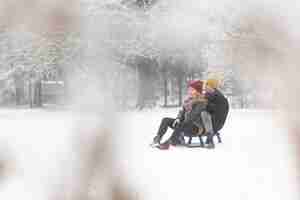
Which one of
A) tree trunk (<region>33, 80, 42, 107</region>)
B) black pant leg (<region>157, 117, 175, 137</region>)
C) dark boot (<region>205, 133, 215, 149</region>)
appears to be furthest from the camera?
dark boot (<region>205, 133, 215, 149</region>)

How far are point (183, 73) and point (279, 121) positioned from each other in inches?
3.1

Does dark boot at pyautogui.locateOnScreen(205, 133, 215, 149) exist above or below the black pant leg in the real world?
below

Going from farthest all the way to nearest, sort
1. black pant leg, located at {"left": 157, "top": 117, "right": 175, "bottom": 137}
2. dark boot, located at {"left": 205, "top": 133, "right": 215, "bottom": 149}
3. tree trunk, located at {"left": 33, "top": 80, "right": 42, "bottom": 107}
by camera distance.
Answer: dark boot, located at {"left": 205, "top": 133, "right": 215, "bottom": 149} < black pant leg, located at {"left": 157, "top": 117, "right": 175, "bottom": 137} < tree trunk, located at {"left": 33, "top": 80, "right": 42, "bottom": 107}

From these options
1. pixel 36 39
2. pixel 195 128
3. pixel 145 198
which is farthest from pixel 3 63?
pixel 195 128

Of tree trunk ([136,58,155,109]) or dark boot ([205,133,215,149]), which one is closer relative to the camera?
tree trunk ([136,58,155,109])

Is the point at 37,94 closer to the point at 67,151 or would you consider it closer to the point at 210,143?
the point at 67,151

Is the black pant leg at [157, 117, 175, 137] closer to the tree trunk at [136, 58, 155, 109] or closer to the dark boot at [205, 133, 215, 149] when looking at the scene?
the tree trunk at [136, 58, 155, 109]

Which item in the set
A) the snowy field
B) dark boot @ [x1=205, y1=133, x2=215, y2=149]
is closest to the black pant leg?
the snowy field

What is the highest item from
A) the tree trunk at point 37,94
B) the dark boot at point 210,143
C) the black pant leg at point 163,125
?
the tree trunk at point 37,94

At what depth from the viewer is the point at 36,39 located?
1.17 feet

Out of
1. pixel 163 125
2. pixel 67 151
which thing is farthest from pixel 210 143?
pixel 67 151

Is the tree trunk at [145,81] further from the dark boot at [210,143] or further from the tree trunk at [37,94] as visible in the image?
the dark boot at [210,143]

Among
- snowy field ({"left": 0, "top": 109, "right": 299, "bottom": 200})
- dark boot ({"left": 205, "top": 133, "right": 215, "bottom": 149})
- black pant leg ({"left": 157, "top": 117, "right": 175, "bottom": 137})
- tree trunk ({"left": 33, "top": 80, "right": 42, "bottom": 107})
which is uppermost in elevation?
tree trunk ({"left": 33, "top": 80, "right": 42, "bottom": 107})

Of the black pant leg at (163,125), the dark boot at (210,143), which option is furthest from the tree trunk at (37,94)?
the dark boot at (210,143)
